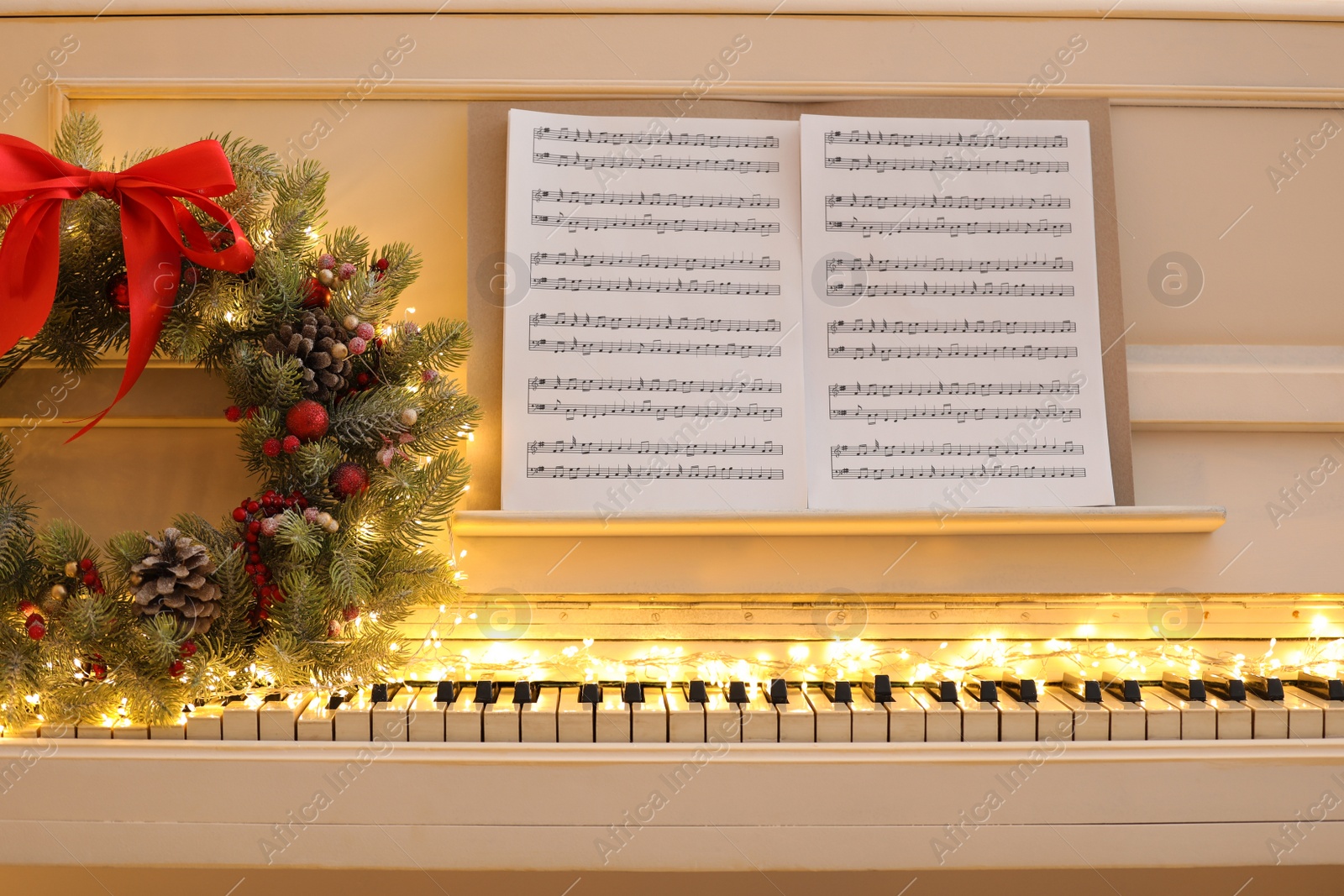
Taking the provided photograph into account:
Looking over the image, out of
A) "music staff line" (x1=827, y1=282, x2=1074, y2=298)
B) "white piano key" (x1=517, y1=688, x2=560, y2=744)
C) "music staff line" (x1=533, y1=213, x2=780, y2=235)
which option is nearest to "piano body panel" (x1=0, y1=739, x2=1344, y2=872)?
"white piano key" (x1=517, y1=688, x2=560, y2=744)

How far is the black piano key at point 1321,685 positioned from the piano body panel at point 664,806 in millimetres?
148

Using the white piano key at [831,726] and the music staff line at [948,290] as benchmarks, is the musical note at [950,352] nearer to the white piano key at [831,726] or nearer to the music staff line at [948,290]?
the music staff line at [948,290]

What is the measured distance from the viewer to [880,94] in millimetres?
1348

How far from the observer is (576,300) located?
1.29 meters

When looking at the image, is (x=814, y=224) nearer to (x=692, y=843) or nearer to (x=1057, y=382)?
(x=1057, y=382)

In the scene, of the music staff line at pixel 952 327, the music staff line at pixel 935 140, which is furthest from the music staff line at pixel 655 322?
the music staff line at pixel 935 140

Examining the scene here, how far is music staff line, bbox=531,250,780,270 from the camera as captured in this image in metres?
1.29

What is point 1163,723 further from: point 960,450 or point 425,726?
point 425,726

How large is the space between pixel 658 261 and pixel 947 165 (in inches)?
21.2

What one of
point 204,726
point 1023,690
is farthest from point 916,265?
point 204,726

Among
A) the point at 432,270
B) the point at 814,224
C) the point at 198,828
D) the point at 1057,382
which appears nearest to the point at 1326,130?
the point at 1057,382

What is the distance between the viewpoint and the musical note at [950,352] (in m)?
1.29

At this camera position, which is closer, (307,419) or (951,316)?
(307,419)

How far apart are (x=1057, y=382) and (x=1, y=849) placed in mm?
1683
